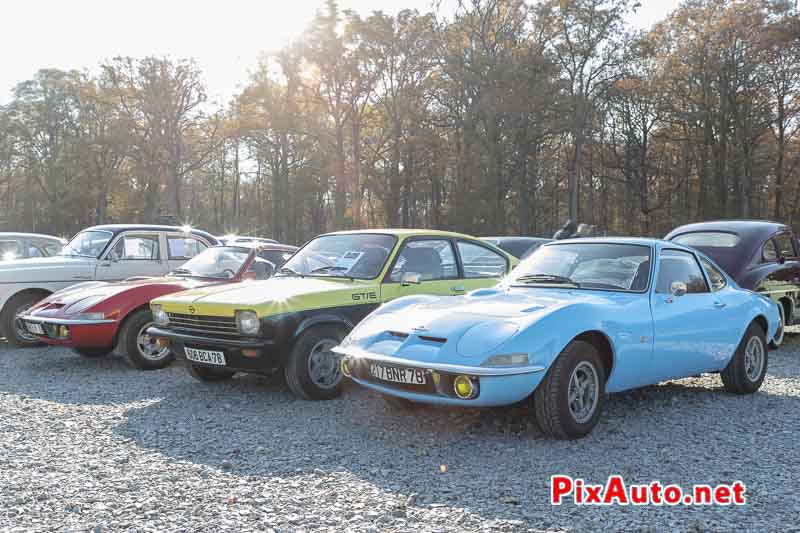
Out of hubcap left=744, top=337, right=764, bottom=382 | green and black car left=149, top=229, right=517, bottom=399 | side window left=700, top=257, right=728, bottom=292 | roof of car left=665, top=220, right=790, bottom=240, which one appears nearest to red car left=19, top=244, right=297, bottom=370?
green and black car left=149, top=229, right=517, bottom=399

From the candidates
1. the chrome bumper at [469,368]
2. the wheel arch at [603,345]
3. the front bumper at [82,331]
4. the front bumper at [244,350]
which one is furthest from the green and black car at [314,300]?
the wheel arch at [603,345]

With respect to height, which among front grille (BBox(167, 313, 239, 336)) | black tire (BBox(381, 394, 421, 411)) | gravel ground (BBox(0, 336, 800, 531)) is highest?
front grille (BBox(167, 313, 239, 336))

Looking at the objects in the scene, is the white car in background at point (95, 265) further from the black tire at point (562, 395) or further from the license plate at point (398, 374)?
the black tire at point (562, 395)

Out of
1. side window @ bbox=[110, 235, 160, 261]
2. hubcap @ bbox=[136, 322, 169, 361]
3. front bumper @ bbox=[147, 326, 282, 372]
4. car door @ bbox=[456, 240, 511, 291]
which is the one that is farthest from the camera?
side window @ bbox=[110, 235, 160, 261]

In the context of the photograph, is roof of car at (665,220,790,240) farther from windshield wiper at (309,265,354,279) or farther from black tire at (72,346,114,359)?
black tire at (72,346,114,359)

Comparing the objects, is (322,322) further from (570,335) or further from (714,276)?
(714,276)

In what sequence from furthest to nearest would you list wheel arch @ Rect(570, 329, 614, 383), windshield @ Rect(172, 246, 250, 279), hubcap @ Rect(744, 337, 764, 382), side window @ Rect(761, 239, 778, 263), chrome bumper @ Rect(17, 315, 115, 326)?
side window @ Rect(761, 239, 778, 263) < windshield @ Rect(172, 246, 250, 279) < chrome bumper @ Rect(17, 315, 115, 326) < hubcap @ Rect(744, 337, 764, 382) < wheel arch @ Rect(570, 329, 614, 383)

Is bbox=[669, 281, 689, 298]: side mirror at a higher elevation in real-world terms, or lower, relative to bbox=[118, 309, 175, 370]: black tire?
higher

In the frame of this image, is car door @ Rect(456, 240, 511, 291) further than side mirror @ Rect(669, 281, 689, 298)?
Yes

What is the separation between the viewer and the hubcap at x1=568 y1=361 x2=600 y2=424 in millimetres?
5047

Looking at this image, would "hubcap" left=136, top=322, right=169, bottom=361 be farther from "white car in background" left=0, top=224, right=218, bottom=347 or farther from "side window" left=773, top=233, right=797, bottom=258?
"side window" left=773, top=233, right=797, bottom=258

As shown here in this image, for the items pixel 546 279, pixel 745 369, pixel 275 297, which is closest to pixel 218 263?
pixel 275 297

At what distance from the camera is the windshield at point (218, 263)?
8805mm

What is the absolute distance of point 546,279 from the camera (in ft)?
20.0
